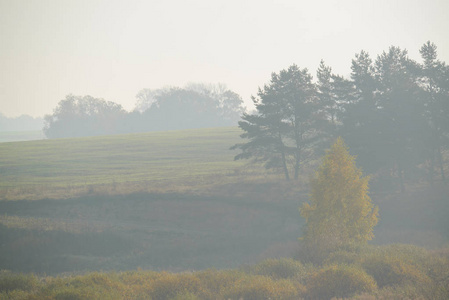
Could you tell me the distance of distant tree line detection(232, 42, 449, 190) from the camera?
37.9 meters

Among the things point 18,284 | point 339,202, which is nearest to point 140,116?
point 339,202

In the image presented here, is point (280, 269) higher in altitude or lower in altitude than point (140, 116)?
lower

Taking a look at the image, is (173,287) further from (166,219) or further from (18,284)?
(166,219)

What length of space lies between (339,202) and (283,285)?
12.3 meters

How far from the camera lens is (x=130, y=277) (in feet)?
60.1

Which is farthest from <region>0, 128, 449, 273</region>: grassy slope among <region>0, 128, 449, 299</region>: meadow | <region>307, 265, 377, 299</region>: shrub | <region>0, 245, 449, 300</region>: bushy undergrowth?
<region>307, 265, 377, 299</region>: shrub

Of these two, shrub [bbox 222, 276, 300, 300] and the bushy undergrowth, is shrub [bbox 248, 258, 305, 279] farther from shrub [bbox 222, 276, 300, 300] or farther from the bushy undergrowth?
shrub [bbox 222, 276, 300, 300]

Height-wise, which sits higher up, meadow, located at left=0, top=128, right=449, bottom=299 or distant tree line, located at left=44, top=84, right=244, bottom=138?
distant tree line, located at left=44, top=84, right=244, bottom=138

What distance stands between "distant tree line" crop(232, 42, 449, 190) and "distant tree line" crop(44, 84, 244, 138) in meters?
99.2

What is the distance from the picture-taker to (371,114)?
3941 centimetres

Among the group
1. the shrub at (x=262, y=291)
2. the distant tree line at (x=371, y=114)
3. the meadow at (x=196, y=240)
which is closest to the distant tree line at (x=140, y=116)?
the meadow at (x=196, y=240)

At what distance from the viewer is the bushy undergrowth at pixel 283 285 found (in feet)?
45.1

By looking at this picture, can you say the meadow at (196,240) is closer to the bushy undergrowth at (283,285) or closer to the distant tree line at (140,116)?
the bushy undergrowth at (283,285)

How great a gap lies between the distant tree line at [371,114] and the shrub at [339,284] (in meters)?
23.8
